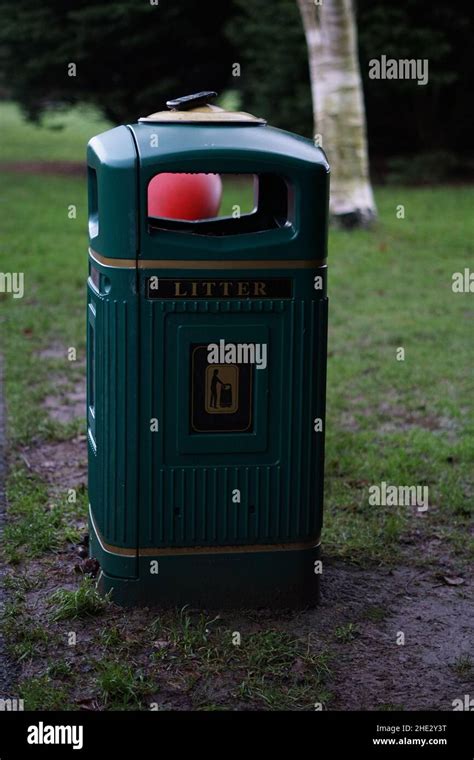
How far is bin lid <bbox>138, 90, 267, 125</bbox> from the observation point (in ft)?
13.3

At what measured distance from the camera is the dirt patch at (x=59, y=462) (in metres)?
5.69

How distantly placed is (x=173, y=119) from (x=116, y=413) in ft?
3.44

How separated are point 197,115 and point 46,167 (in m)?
17.8

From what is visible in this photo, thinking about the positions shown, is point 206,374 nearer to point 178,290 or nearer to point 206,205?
point 178,290

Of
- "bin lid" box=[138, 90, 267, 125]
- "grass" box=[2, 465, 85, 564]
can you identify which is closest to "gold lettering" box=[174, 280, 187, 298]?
"bin lid" box=[138, 90, 267, 125]

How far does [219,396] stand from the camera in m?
4.00

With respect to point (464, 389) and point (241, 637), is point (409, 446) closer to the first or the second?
point (464, 389)

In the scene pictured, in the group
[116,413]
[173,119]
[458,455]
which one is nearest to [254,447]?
[116,413]

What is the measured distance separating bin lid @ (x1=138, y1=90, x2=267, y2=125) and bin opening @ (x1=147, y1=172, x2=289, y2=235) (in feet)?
0.63

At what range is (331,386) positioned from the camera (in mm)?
7367

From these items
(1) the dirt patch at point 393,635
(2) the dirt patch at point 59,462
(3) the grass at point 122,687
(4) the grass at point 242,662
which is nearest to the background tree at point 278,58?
(2) the dirt patch at point 59,462

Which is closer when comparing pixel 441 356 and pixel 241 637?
pixel 241 637

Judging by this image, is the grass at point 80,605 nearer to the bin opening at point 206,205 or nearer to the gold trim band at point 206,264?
the gold trim band at point 206,264

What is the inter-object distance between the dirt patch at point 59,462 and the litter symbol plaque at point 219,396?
173 centimetres
